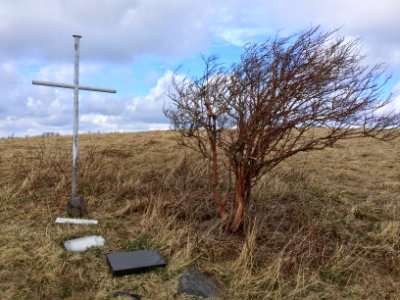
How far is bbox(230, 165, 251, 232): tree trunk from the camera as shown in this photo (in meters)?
6.13

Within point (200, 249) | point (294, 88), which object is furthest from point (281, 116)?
point (200, 249)

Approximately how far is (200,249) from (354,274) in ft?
6.66

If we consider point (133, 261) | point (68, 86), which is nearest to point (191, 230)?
point (133, 261)

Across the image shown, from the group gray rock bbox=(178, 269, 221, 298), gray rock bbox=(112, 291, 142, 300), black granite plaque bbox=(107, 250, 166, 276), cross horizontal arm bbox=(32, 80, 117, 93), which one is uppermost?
cross horizontal arm bbox=(32, 80, 117, 93)

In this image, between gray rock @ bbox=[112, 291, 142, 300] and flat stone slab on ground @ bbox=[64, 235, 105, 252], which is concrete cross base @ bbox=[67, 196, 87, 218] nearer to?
flat stone slab on ground @ bbox=[64, 235, 105, 252]

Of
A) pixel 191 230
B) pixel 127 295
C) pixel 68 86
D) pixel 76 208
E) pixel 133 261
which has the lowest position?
pixel 127 295

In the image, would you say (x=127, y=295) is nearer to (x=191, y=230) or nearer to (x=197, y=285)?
(x=197, y=285)

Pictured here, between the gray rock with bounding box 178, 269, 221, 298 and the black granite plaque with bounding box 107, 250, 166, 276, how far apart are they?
393 millimetres

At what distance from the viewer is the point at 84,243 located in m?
5.77

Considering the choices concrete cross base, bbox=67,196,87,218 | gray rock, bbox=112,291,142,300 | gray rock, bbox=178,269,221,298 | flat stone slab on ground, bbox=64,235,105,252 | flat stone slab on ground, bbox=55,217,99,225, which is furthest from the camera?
concrete cross base, bbox=67,196,87,218

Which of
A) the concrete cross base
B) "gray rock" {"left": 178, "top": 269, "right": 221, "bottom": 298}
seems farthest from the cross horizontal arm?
"gray rock" {"left": 178, "top": 269, "right": 221, "bottom": 298}

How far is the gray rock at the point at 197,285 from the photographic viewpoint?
4961mm

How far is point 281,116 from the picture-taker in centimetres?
561

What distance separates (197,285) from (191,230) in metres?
1.14
